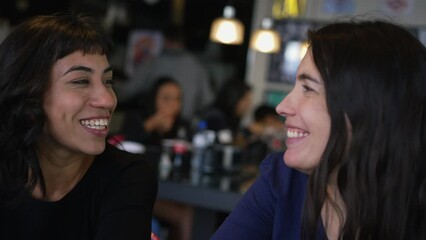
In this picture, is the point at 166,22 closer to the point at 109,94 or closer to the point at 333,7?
the point at 333,7

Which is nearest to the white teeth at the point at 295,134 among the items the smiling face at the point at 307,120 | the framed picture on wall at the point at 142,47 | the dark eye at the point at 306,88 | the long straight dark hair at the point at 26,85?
the smiling face at the point at 307,120

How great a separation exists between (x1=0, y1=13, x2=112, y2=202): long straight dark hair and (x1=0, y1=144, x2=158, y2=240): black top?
0.07 meters

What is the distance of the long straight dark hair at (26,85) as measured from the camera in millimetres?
1600

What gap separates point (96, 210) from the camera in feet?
5.54

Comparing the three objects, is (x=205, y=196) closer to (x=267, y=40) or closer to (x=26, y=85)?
(x=26, y=85)

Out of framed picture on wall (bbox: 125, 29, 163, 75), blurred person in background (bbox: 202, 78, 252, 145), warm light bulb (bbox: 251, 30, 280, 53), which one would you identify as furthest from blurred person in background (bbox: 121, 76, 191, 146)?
framed picture on wall (bbox: 125, 29, 163, 75)

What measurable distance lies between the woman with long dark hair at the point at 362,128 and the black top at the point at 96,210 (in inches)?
19.4

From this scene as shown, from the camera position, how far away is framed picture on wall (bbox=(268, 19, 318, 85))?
7074 mm

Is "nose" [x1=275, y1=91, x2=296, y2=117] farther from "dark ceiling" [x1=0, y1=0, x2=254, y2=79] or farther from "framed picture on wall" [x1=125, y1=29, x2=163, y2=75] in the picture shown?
"framed picture on wall" [x1=125, y1=29, x2=163, y2=75]

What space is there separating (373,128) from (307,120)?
0.15 metres

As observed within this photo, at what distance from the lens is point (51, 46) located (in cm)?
161

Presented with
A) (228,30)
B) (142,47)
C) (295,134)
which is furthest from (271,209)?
(142,47)

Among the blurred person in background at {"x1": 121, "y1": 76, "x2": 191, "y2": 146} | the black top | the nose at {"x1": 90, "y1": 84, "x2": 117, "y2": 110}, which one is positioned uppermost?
the nose at {"x1": 90, "y1": 84, "x2": 117, "y2": 110}

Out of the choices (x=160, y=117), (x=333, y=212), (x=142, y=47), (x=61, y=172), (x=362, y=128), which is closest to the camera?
(x=362, y=128)
